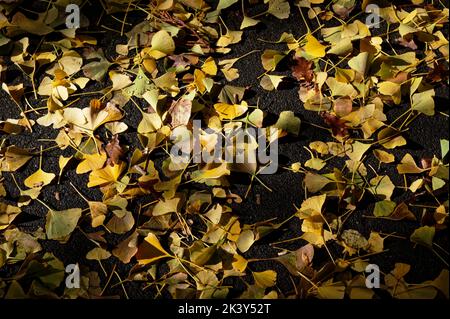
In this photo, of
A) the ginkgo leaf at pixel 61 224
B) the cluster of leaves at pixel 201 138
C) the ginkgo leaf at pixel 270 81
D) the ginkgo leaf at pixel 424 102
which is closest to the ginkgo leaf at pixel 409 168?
Result: the cluster of leaves at pixel 201 138

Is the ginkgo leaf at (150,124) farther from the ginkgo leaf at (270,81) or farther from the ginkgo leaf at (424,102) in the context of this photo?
the ginkgo leaf at (424,102)

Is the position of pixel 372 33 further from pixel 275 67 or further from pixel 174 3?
pixel 174 3

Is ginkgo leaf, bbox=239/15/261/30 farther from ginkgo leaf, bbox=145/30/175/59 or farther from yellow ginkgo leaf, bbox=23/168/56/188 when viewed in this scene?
yellow ginkgo leaf, bbox=23/168/56/188

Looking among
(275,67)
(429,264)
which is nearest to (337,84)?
(275,67)

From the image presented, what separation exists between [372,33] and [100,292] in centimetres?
96

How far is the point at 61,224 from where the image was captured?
1378mm

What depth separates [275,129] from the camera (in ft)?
4.70

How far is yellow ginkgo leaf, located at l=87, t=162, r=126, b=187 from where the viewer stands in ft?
4.58

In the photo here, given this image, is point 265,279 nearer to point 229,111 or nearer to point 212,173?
point 212,173

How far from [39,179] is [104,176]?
173mm

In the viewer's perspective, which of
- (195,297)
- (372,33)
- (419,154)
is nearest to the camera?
(195,297)

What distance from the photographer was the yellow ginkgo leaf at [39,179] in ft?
4.70

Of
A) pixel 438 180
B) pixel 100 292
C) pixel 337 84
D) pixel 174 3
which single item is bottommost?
pixel 100 292

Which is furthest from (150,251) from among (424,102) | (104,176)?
(424,102)
